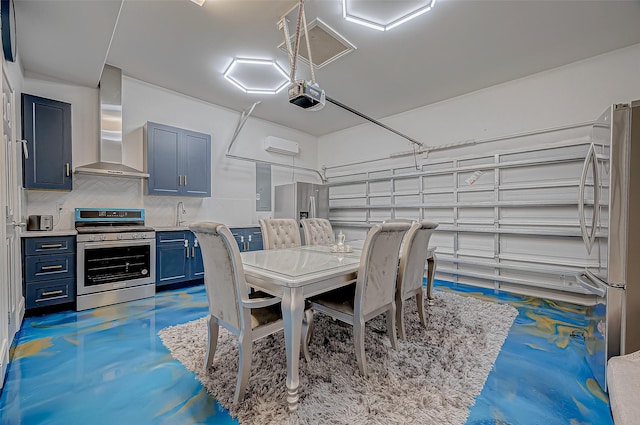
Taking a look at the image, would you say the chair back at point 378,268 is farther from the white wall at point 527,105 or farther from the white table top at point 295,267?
the white wall at point 527,105

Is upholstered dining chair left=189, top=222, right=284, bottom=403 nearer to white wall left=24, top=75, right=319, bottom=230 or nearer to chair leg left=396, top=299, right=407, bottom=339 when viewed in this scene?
chair leg left=396, top=299, right=407, bottom=339

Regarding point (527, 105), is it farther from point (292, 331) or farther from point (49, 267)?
point (49, 267)

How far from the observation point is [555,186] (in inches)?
138

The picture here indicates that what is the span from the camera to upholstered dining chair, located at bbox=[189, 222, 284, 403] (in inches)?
61.7

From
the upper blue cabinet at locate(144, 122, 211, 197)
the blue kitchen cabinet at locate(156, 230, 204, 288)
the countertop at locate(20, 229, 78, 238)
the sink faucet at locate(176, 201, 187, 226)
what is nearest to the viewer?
the countertop at locate(20, 229, 78, 238)

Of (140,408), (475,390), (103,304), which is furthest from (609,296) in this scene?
(103,304)

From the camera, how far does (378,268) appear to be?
76.9 inches

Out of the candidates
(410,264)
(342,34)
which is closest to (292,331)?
(410,264)

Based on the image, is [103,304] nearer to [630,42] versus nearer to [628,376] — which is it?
[628,376]

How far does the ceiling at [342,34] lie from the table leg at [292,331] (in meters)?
2.55

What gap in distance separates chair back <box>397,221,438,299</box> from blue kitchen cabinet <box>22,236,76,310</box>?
3.56 metres

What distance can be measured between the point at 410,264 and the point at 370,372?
3.14ft

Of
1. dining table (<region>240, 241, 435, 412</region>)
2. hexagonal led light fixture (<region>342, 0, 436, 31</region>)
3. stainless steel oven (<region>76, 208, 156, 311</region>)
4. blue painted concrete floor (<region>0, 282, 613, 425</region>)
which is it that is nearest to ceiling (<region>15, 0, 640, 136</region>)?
hexagonal led light fixture (<region>342, 0, 436, 31</region>)

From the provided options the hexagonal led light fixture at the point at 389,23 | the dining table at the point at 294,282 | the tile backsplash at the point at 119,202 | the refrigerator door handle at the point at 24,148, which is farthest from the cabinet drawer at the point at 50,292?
the hexagonal led light fixture at the point at 389,23
